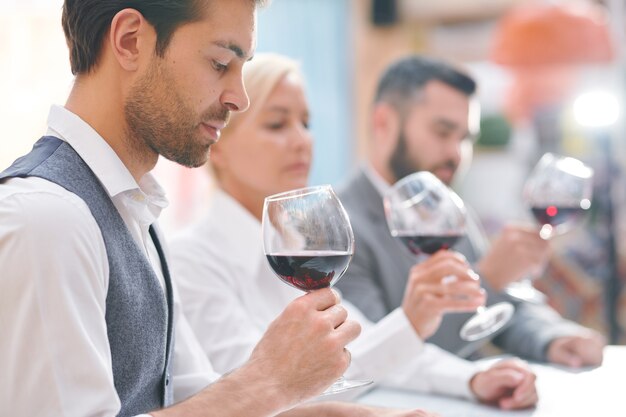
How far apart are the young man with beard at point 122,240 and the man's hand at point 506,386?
41cm

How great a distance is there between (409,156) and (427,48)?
3.72 metres

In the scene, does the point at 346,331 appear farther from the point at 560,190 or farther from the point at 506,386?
the point at 560,190

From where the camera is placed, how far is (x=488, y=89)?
6320 mm

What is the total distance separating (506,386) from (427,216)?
409 millimetres

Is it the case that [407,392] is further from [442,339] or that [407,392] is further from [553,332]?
[553,332]

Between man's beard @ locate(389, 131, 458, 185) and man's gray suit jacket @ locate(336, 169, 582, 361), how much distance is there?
0.16 metres

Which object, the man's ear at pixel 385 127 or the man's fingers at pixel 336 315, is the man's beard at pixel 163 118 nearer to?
the man's fingers at pixel 336 315

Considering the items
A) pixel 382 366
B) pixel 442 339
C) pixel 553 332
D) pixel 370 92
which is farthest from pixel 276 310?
pixel 370 92

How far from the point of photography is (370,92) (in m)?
5.93

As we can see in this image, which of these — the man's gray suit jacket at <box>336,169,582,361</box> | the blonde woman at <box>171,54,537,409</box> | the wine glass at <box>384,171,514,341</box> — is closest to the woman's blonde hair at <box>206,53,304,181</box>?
the blonde woman at <box>171,54,537,409</box>

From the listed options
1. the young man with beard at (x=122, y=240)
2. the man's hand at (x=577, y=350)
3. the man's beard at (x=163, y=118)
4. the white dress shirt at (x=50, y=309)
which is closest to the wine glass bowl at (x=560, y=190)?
the man's hand at (x=577, y=350)

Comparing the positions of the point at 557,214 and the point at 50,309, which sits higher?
the point at 50,309

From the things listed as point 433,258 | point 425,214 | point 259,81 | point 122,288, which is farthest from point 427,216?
point 122,288

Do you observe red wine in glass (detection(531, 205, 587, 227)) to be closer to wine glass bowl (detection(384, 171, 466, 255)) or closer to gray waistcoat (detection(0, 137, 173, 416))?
wine glass bowl (detection(384, 171, 466, 255))
